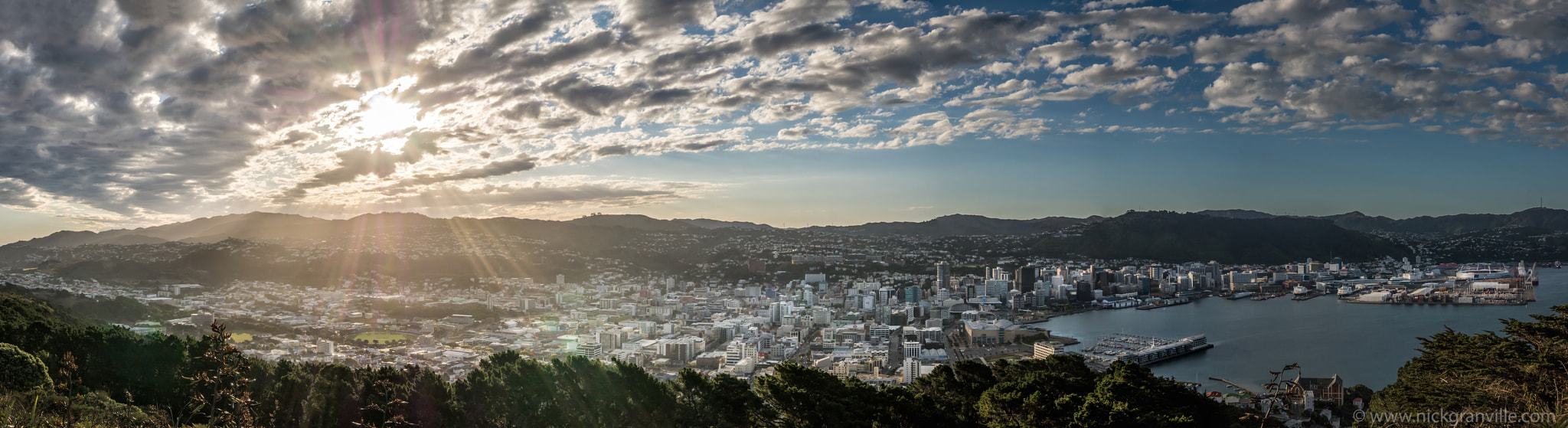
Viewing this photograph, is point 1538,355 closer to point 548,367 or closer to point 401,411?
point 548,367

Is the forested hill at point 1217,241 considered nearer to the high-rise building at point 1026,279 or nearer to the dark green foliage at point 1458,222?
the dark green foliage at point 1458,222

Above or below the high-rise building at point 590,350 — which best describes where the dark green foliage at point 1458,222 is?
above

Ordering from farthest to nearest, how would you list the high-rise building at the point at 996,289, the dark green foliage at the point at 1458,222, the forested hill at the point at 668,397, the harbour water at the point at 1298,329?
the dark green foliage at the point at 1458,222 → the high-rise building at the point at 996,289 → the harbour water at the point at 1298,329 → the forested hill at the point at 668,397

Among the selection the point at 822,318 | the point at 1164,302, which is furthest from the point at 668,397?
the point at 1164,302

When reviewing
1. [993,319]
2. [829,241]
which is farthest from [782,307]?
[829,241]

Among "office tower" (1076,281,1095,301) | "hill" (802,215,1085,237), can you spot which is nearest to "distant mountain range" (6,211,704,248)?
"hill" (802,215,1085,237)

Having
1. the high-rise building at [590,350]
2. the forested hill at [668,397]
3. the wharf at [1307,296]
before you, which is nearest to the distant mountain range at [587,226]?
the wharf at [1307,296]

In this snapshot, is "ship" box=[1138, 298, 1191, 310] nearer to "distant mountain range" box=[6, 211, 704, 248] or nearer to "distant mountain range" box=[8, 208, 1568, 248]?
"distant mountain range" box=[8, 208, 1568, 248]

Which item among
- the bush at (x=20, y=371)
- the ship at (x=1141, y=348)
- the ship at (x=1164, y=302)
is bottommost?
the ship at (x=1141, y=348)
